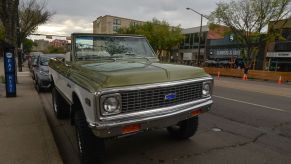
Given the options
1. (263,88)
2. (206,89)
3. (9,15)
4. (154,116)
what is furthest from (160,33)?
(154,116)

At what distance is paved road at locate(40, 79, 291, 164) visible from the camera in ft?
14.4

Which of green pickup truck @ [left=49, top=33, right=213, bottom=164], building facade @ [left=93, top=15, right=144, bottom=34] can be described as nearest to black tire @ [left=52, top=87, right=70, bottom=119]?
green pickup truck @ [left=49, top=33, right=213, bottom=164]

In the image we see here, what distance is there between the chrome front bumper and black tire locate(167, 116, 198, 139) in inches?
32.4

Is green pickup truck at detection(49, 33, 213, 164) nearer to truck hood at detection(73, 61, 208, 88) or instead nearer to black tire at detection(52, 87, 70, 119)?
truck hood at detection(73, 61, 208, 88)

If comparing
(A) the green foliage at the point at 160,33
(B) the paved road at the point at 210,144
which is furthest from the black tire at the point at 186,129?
(A) the green foliage at the point at 160,33

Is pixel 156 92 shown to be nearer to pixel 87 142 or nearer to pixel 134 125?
pixel 134 125

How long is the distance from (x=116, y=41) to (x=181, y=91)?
2029mm

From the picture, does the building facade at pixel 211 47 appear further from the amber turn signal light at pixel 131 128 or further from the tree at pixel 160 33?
the amber turn signal light at pixel 131 128

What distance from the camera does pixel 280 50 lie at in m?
31.9

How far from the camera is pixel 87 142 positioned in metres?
3.71

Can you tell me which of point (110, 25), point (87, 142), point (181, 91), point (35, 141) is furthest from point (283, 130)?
point (110, 25)

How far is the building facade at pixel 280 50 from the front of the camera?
29.5 metres

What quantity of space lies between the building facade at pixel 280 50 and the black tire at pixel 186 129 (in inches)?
1080

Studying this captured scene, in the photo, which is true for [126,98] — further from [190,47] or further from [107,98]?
[190,47]
